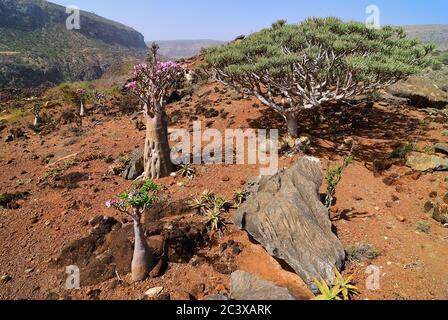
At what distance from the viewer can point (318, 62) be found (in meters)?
9.88

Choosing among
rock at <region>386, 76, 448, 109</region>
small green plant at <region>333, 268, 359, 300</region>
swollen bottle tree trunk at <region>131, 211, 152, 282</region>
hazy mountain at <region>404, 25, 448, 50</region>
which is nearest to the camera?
small green plant at <region>333, 268, 359, 300</region>

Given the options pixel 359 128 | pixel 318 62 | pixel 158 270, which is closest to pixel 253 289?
pixel 158 270

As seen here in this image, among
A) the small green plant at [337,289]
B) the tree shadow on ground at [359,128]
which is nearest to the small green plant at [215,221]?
the small green plant at [337,289]

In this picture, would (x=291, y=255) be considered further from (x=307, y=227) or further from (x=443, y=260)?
(x=443, y=260)

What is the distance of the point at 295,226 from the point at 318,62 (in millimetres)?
5911

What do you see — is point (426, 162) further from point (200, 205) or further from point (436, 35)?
point (436, 35)

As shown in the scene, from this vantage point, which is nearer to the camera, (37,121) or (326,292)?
(326,292)

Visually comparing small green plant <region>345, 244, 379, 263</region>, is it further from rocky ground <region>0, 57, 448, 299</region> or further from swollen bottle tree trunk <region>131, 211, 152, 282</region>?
swollen bottle tree trunk <region>131, 211, 152, 282</region>

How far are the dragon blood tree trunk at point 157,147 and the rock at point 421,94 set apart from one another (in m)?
12.8

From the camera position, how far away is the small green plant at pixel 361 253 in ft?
19.6

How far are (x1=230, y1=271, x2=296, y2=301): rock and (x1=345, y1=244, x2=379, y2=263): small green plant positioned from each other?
1.86 meters

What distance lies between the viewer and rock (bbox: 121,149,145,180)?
9.93 metres

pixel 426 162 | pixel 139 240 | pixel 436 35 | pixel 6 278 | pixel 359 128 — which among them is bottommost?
pixel 6 278

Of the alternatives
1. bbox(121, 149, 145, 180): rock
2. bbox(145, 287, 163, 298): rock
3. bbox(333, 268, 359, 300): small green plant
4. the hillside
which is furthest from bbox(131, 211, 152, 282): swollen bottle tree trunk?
the hillside
